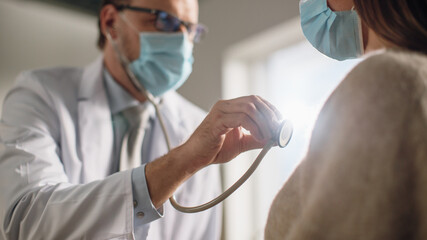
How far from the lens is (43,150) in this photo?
3.25 feet

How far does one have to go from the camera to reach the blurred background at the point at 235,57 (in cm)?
192

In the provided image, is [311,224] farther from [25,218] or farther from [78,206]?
[25,218]

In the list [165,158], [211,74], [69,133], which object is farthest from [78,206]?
[211,74]

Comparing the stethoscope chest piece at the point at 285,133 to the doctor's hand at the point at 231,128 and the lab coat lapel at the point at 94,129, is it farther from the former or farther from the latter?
the lab coat lapel at the point at 94,129

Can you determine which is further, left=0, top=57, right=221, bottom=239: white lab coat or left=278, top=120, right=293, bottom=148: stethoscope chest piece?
left=0, top=57, right=221, bottom=239: white lab coat

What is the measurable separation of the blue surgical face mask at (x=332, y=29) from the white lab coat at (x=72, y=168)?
19.3 inches

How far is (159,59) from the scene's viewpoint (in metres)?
1.27

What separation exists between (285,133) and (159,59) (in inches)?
27.1

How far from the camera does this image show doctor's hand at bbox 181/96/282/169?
0.71 m

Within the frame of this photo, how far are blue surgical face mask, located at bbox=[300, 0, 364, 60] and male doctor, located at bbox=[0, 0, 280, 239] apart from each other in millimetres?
217

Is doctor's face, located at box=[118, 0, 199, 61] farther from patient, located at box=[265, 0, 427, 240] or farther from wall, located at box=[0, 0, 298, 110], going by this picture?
patient, located at box=[265, 0, 427, 240]

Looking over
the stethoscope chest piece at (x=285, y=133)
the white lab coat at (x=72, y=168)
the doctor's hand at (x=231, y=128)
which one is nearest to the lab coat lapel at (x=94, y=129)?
the white lab coat at (x=72, y=168)

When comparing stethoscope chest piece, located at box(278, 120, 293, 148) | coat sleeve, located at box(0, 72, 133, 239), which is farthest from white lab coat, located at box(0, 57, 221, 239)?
stethoscope chest piece, located at box(278, 120, 293, 148)

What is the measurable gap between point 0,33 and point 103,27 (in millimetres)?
1010
